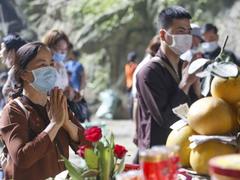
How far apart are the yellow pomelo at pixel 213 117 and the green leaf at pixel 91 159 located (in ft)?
1.47

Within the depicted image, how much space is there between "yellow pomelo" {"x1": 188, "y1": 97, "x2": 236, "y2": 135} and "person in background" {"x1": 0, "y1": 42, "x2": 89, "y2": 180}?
71cm

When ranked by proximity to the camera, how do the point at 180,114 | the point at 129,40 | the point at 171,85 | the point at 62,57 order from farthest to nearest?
the point at 129,40
the point at 62,57
the point at 171,85
the point at 180,114

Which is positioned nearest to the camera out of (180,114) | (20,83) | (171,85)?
(180,114)

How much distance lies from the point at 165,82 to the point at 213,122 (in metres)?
1.20

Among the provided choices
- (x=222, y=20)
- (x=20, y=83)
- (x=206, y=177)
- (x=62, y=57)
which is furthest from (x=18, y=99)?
(x=222, y=20)

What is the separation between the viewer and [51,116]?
281cm

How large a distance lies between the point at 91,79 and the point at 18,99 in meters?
11.2

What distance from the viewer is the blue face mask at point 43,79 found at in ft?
9.66

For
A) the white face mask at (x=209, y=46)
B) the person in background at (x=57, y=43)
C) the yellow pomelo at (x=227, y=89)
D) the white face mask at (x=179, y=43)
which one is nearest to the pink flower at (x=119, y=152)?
the yellow pomelo at (x=227, y=89)

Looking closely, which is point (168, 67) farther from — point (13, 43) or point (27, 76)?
point (13, 43)

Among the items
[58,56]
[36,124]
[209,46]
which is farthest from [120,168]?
[209,46]

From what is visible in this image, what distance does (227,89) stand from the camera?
2414 mm

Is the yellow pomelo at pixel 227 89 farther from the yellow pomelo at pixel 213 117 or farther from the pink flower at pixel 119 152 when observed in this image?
the pink flower at pixel 119 152

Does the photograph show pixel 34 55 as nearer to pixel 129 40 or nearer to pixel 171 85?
pixel 171 85
